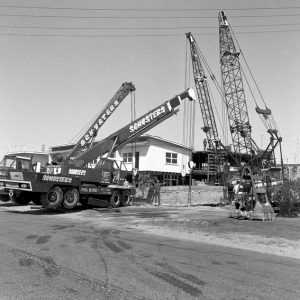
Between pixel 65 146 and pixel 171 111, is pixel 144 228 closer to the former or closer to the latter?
pixel 171 111

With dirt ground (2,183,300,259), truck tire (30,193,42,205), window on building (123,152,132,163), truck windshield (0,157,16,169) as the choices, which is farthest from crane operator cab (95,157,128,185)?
window on building (123,152,132,163)

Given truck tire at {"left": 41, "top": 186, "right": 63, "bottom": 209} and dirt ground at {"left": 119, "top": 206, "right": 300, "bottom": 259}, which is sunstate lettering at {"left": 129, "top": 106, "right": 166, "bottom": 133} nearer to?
truck tire at {"left": 41, "top": 186, "right": 63, "bottom": 209}

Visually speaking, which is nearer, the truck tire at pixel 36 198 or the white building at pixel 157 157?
the truck tire at pixel 36 198

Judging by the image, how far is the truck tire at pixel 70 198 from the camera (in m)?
20.0

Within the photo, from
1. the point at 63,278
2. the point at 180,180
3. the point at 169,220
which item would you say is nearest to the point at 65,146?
the point at 180,180

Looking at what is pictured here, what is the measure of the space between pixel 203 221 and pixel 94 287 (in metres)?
9.82

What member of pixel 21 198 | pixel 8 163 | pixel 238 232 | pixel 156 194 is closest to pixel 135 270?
pixel 238 232

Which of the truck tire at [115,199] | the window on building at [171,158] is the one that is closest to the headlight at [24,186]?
the truck tire at [115,199]

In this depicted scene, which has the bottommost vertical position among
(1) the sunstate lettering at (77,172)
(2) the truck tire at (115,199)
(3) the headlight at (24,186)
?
(2) the truck tire at (115,199)

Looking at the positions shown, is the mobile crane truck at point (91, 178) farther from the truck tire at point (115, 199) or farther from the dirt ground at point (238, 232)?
the dirt ground at point (238, 232)

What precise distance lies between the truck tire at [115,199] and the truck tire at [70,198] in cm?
285

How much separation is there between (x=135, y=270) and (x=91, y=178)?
1436 centimetres

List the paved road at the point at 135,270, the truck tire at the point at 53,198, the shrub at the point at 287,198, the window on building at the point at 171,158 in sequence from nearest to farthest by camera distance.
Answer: the paved road at the point at 135,270
the shrub at the point at 287,198
the truck tire at the point at 53,198
the window on building at the point at 171,158

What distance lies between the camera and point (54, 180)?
19.3 m
